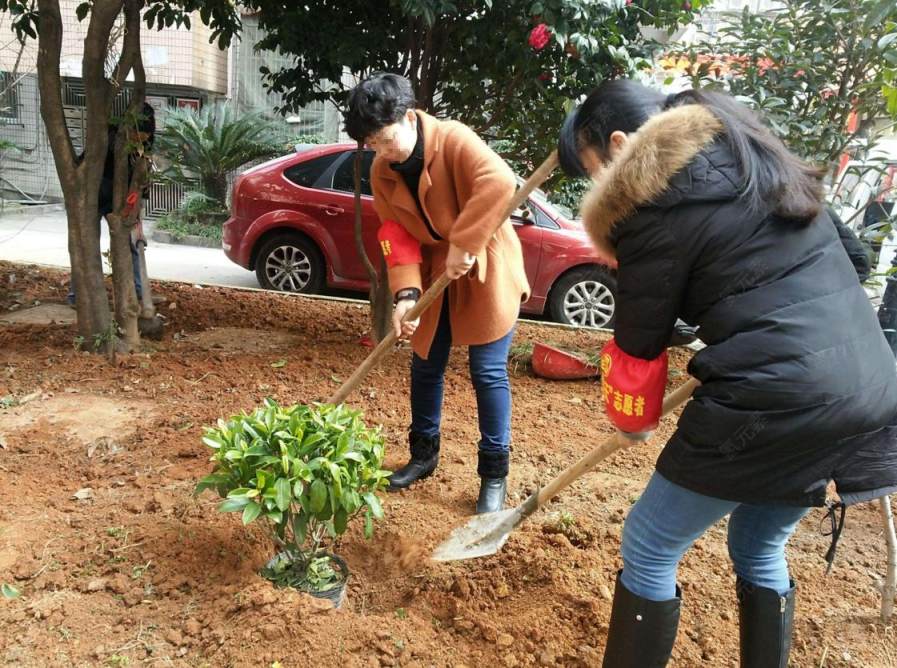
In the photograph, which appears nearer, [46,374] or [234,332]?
[46,374]

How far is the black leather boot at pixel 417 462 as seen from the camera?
3.25 metres

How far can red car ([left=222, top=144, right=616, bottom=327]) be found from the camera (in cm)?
677

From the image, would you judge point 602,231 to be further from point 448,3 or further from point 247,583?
point 448,3

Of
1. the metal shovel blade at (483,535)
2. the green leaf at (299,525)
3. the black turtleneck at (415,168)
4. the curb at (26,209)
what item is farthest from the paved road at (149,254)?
the green leaf at (299,525)

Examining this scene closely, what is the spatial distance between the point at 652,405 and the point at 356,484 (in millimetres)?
1007

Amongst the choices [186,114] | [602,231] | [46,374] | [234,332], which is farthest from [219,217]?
[602,231]

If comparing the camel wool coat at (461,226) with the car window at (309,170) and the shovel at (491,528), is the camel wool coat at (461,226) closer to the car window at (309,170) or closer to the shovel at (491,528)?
the shovel at (491,528)

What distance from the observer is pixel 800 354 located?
57.9 inches

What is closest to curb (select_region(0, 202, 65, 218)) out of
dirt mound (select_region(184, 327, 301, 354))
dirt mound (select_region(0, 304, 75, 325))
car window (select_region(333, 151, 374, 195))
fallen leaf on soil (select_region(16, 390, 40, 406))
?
dirt mound (select_region(0, 304, 75, 325))

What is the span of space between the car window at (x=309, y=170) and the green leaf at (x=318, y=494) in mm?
5309

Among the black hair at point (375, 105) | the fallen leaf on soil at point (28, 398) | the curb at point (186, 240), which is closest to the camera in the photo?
the black hair at point (375, 105)

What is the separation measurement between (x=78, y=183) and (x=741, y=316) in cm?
432

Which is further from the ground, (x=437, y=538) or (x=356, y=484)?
(x=356, y=484)

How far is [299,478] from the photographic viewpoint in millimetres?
2201
